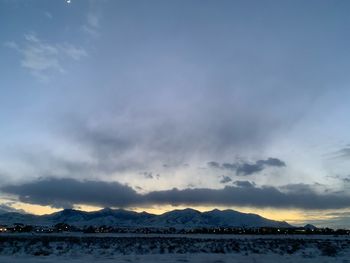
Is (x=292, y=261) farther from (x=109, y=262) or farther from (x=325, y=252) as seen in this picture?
(x=109, y=262)

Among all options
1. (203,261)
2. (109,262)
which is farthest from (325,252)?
(109,262)

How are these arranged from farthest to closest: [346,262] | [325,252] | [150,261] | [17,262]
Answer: [325,252], [346,262], [150,261], [17,262]

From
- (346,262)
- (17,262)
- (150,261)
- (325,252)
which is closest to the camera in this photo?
(17,262)

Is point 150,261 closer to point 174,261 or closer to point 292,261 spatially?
point 174,261

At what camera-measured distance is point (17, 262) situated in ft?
86.4

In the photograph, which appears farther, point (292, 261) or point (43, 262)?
point (292, 261)

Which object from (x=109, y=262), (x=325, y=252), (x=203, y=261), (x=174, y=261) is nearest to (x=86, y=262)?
(x=109, y=262)

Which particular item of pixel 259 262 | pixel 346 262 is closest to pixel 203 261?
pixel 259 262

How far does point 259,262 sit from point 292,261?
346 cm

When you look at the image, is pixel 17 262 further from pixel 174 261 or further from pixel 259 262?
pixel 259 262

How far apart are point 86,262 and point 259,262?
1280 cm

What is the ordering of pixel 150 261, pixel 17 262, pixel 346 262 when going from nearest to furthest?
pixel 17 262 < pixel 150 261 < pixel 346 262

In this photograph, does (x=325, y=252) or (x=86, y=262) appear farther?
(x=325, y=252)

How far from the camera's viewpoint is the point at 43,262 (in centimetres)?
2677
